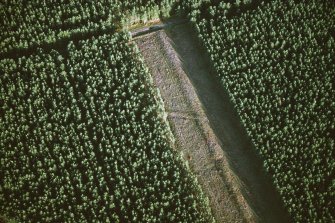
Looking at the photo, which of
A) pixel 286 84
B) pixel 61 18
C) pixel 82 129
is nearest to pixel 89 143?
pixel 82 129

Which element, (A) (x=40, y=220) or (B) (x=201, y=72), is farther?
(B) (x=201, y=72)

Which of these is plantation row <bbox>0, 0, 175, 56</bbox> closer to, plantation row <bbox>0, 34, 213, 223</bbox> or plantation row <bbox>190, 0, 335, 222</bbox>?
plantation row <bbox>0, 34, 213, 223</bbox>

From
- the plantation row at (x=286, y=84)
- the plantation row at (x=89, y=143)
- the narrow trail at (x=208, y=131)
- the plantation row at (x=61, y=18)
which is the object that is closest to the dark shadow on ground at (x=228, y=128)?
the narrow trail at (x=208, y=131)

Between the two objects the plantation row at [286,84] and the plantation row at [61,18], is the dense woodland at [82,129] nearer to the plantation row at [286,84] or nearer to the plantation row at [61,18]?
the plantation row at [61,18]

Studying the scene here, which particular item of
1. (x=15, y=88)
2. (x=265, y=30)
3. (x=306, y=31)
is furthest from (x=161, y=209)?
(x=306, y=31)

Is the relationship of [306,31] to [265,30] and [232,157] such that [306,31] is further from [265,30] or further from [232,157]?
[232,157]

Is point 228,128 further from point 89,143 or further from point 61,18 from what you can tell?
point 61,18

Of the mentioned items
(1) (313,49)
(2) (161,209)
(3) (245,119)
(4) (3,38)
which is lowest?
(2) (161,209)
